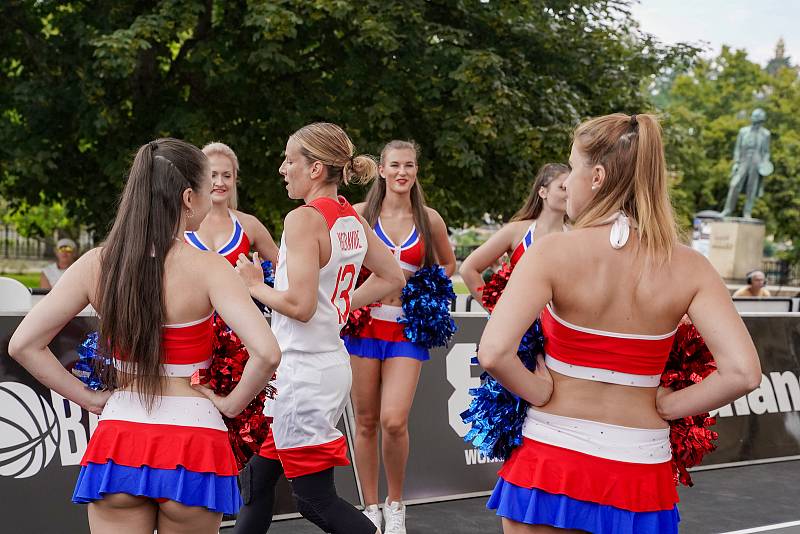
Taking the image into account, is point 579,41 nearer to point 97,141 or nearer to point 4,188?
point 97,141

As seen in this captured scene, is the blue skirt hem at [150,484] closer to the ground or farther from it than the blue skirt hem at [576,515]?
closer to the ground

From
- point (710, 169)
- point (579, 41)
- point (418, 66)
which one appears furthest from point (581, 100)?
point (710, 169)

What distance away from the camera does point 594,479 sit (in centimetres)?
243

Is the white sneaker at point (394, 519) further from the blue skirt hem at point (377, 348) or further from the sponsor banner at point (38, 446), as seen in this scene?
the sponsor banner at point (38, 446)

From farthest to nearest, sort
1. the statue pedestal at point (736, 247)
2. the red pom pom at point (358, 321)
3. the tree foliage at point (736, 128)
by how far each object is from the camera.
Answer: the tree foliage at point (736, 128) < the statue pedestal at point (736, 247) < the red pom pom at point (358, 321)

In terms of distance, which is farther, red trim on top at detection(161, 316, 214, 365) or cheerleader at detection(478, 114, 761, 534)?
red trim on top at detection(161, 316, 214, 365)

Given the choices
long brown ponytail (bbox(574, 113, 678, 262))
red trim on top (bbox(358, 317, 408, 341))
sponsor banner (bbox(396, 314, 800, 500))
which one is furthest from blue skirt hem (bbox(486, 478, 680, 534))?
sponsor banner (bbox(396, 314, 800, 500))

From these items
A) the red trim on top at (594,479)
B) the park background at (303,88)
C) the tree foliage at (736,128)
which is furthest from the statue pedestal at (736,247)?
the red trim on top at (594,479)

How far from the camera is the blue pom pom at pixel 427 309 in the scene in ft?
16.7

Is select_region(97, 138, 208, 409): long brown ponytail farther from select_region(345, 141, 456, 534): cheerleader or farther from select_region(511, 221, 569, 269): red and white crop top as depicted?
select_region(511, 221, 569, 269): red and white crop top

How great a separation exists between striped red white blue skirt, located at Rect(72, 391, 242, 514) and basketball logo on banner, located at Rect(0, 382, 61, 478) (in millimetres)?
2468

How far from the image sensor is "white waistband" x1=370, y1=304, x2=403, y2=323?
515 cm

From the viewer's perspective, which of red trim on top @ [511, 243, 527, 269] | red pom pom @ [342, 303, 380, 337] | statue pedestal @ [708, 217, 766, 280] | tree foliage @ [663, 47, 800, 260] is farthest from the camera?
tree foliage @ [663, 47, 800, 260]

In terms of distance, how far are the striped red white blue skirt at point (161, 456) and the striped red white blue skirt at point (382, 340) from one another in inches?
95.1
